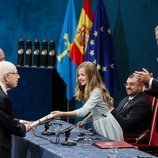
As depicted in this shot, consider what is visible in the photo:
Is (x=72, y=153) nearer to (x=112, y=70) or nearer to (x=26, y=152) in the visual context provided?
(x=26, y=152)

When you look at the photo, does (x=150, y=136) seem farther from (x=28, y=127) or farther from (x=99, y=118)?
(x=28, y=127)

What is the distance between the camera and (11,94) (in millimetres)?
7453

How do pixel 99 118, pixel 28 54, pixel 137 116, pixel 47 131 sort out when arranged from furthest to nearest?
1. pixel 28 54
2. pixel 137 116
3. pixel 99 118
4. pixel 47 131

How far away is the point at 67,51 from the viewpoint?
24.2 ft

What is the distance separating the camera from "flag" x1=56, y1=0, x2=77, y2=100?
7.38m

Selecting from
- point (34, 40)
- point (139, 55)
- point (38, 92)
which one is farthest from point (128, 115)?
point (34, 40)

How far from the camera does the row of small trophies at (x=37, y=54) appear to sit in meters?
7.59

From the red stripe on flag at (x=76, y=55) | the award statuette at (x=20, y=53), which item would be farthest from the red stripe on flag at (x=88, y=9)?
the award statuette at (x=20, y=53)


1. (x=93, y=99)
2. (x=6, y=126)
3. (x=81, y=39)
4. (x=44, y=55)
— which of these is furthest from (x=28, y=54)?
(x=6, y=126)

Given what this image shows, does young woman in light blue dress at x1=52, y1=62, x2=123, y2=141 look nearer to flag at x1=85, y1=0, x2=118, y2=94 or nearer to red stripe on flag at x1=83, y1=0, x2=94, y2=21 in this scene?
flag at x1=85, y1=0, x2=118, y2=94

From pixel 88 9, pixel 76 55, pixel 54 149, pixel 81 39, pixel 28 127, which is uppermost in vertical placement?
pixel 88 9

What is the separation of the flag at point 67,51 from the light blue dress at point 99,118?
277 cm

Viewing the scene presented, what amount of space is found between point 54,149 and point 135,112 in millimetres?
1978

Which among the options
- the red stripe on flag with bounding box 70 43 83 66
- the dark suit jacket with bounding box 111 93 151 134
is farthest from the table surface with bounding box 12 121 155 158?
the red stripe on flag with bounding box 70 43 83 66
